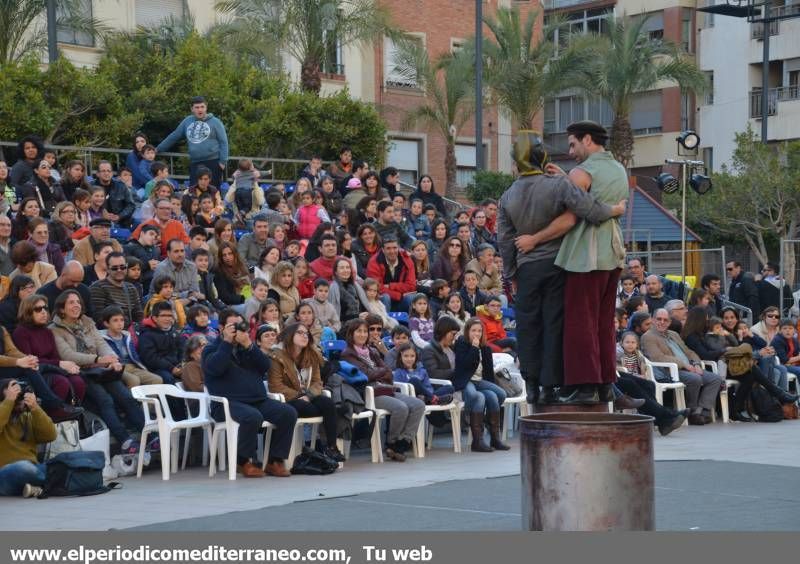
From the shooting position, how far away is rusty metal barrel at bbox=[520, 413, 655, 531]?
26.3ft

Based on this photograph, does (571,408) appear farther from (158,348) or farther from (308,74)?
(308,74)

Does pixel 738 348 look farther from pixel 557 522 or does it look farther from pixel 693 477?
pixel 557 522

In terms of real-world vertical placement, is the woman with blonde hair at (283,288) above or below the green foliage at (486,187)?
below

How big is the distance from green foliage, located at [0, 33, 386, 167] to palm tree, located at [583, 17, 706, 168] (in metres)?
15.5

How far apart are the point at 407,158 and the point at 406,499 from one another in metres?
36.4

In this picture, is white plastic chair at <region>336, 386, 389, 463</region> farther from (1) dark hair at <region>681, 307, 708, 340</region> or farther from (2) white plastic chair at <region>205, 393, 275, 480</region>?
(1) dark hair at <region>681, 307, 708, 340</region>

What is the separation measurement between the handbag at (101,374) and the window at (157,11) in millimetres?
25446

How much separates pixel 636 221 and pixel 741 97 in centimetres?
2620

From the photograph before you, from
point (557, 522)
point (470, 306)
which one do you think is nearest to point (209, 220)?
point (470, 306)

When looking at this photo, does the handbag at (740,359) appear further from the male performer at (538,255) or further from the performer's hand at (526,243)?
the performer's hand at (526,243)

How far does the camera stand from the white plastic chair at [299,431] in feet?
46.3

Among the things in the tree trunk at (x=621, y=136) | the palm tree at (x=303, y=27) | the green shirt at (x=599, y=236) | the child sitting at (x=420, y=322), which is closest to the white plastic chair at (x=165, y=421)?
the child sitting at (x=420, y=322)

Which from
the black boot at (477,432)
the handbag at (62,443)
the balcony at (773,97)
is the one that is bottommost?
the black boot at (477,432)

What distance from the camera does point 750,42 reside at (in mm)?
53625
